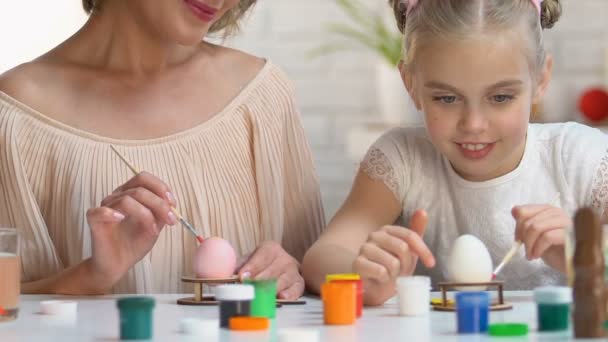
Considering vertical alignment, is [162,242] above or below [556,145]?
below

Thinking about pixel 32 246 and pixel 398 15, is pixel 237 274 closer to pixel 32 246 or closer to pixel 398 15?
pixel 32 246

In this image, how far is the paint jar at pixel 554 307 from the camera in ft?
3.76

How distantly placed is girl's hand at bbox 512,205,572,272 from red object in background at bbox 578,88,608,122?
7.19ft

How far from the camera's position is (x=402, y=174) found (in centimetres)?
192

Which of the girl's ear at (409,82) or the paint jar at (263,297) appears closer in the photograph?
the paint jar at (263,297)

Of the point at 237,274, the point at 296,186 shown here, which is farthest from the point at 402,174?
→ the point at 237,274

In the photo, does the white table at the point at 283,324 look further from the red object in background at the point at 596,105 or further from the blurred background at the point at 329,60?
the blurred background at the point at 329,60

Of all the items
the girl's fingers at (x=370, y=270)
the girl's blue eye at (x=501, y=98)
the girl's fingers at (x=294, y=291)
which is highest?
the girl's blue eye at (x=501, y=98)

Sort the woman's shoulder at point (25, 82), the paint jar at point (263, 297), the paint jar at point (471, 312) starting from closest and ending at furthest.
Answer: the paint jar at point (471, 312)
the paint jar at point (263, 297)
the woman's shoulder at point (25, 82)

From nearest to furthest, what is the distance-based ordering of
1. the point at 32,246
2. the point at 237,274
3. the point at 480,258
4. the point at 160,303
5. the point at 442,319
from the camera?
the point at 442,319
the point at 480,258
the point at 160,303
the point at 237,274
the point at 32,246

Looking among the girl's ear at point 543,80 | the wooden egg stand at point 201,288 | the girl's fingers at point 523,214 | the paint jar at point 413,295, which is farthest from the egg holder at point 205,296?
the girl's ear at point 543,80

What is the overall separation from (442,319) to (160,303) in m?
0.44

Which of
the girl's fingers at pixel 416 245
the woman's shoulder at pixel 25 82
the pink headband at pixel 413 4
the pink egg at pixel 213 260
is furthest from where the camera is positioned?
the woman's shoulder at pixel 25 82

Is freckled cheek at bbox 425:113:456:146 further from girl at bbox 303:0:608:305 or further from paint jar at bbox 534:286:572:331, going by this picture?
paint jar at bbox 534:286:572:331
